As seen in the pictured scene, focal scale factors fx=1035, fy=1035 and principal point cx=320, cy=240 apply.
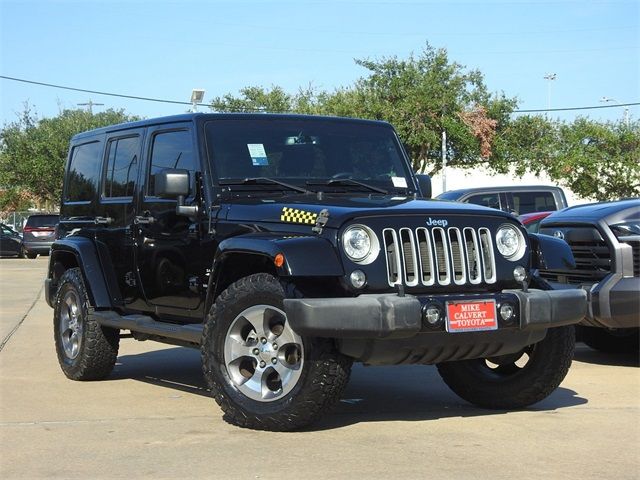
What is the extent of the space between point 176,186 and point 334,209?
4.45 feet

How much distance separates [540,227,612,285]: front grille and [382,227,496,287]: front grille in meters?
2.32

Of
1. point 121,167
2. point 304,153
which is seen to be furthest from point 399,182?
point 121,167

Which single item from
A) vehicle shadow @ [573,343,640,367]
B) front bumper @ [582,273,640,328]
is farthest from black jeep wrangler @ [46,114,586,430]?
vehicle shadow @ [573,343,640,367]

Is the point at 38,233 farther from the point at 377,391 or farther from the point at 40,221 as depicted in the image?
the point at 377,391

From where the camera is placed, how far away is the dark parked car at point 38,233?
1443 inches

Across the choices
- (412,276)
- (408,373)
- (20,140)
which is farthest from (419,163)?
(412,276)

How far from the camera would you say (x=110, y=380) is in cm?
868

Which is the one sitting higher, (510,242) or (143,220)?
(143,220)

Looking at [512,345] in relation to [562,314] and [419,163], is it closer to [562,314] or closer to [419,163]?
[562,314]

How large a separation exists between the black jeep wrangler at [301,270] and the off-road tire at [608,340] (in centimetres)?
289

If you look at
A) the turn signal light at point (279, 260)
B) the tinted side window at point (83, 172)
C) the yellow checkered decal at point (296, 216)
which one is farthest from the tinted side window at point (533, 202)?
the turn signal light at point (279, 260)

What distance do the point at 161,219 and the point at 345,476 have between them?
309 cm

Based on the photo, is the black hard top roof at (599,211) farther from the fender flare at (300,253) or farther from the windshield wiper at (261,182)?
the fender flare at (300,253)

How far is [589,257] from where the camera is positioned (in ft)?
28.7
